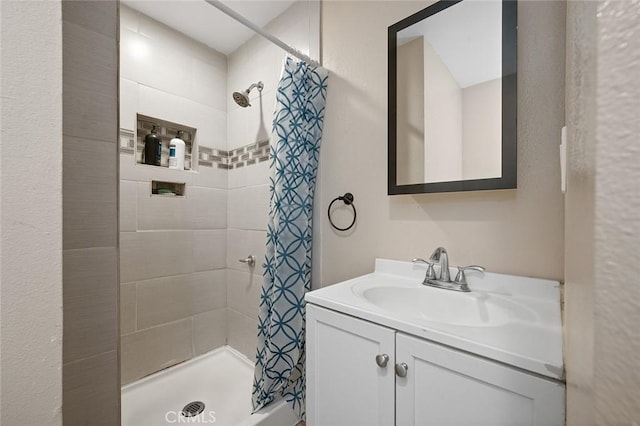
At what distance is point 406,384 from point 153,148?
171 centimetres

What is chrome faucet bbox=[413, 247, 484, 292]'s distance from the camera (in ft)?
2.97

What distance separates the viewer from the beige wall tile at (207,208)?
5.68ft

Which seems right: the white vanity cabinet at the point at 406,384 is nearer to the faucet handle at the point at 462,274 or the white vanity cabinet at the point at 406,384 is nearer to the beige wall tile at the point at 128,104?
the faucet handle at the point at 462,274

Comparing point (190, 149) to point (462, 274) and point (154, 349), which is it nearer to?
point (154, 349)

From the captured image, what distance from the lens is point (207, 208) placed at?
71.1 inches

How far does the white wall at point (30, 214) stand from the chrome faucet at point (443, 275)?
3.16 ft

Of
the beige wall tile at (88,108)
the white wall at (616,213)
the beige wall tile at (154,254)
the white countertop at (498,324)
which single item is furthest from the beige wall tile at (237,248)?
the white wall at (616,213)

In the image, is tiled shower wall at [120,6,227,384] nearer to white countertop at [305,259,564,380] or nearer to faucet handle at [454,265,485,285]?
white countertop at [305,259,564,380]

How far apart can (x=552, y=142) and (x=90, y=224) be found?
1.33 metres

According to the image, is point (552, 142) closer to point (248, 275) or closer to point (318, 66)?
point (318, 66)

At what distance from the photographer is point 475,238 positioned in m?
0.93

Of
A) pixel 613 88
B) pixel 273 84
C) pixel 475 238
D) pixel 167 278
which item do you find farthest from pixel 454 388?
pixel 273 84

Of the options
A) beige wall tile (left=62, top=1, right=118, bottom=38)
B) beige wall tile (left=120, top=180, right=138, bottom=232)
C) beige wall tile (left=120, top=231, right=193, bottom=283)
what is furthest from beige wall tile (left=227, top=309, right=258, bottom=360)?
beige wall tile (left=62, top=1, right=118, bottom=38)

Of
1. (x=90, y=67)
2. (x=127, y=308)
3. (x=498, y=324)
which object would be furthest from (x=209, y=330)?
(x=498, y=324)
